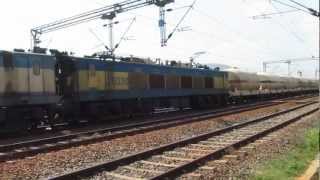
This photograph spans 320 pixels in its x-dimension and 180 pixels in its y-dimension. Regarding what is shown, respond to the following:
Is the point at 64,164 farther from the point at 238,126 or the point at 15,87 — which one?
the point at 238,126

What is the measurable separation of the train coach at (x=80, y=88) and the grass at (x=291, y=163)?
973 centimetres

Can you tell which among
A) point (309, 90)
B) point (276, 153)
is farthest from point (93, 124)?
point (309, 90)

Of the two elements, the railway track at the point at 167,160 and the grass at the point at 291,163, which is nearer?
the grass at the point at 291,163

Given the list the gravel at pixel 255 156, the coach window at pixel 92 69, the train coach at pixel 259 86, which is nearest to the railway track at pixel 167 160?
the gravel at pixel 255 156

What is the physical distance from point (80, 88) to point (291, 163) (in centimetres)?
1351

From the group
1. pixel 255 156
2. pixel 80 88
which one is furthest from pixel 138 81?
pixel 255 156

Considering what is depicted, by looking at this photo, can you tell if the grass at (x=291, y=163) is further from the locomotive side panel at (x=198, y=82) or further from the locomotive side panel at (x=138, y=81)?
the locomotive side panel at (x=198, y=82)

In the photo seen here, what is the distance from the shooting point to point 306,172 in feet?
31.4

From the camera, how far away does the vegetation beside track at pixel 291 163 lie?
926 cm

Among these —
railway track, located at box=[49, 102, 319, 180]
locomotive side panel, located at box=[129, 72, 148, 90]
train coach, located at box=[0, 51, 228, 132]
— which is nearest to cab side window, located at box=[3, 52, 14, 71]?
train coach, located at box=[0, 51, 228, 132]

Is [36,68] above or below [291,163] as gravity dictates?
above

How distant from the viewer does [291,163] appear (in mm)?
10516

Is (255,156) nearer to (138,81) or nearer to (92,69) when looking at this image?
(92,69)

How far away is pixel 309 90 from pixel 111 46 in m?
46.3
